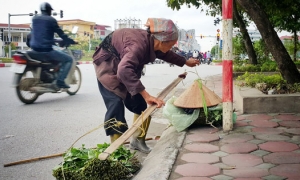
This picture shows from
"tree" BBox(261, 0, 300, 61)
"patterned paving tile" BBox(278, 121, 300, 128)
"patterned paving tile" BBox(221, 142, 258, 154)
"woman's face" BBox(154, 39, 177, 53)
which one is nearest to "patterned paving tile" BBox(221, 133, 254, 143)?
"patterned paving tile" BBox(221, 142, 258, 154)

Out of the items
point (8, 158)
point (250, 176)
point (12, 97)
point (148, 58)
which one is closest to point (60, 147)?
point (8, 158)

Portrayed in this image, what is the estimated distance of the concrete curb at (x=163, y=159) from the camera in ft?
7.45

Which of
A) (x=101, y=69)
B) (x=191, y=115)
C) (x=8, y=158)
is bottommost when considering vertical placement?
(x=8, y=158)

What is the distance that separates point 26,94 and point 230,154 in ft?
14.8

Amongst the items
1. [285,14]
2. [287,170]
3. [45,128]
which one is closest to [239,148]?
[287,170]


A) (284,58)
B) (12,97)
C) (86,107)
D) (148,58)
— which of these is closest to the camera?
(148,58)

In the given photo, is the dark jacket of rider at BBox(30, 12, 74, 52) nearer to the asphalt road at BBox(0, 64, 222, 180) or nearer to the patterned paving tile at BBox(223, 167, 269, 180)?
the asphalt road at BBox(0, 64, 222, 180)

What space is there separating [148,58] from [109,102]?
0.53 meters

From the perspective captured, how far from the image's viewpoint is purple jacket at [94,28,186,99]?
8.52 feet

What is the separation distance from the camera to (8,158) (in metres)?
3.16

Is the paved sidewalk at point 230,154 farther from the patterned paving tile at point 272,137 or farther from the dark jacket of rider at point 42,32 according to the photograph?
the dark jacket of rider at point 42,32

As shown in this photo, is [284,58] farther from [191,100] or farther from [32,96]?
[32,96]

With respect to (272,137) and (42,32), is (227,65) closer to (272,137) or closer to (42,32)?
(272,137)

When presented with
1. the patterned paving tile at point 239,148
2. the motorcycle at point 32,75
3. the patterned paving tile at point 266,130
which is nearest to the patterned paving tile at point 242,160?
the patterned paving tile at point 239,148
